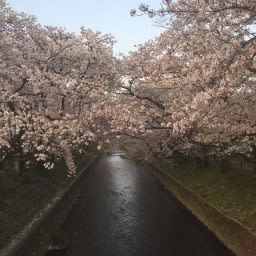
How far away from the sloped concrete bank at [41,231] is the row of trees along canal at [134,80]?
3197mm

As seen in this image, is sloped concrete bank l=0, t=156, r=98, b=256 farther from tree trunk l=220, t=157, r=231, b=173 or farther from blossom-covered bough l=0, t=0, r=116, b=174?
tree trunk l=220, t=157, r=231, b=173

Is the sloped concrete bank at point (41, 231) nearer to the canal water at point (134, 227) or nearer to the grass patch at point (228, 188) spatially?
the canal water at point (134, 227)

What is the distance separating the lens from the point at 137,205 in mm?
32875

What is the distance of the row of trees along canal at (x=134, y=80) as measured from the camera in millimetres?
14039

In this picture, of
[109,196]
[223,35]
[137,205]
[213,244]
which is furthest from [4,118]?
[109,196]

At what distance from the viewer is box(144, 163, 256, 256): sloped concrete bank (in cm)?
1772

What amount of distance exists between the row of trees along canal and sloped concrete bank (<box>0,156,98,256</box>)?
10.5ft

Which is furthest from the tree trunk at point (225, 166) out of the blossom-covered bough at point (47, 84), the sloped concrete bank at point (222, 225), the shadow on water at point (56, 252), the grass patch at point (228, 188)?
the shadow on water at point (56, 252)

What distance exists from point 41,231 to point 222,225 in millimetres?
9298

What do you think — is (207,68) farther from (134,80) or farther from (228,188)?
(228,188)

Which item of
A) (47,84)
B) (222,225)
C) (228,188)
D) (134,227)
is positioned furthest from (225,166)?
(47,84)

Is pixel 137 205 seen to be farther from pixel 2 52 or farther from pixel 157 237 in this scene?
pixel 2 52

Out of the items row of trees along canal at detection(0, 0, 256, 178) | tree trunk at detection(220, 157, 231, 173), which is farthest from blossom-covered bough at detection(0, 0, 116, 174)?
tree trunk at detection(220, 157, 231, 173)

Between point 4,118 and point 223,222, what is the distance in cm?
1222
